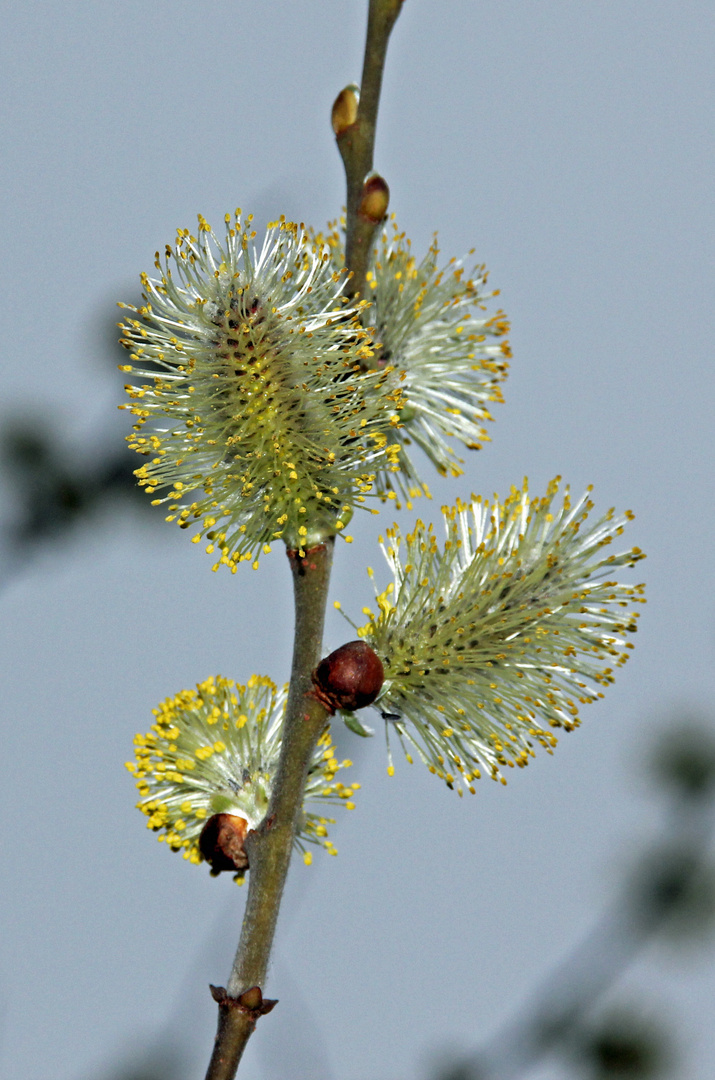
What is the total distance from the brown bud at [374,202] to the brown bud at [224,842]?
2.76 feet

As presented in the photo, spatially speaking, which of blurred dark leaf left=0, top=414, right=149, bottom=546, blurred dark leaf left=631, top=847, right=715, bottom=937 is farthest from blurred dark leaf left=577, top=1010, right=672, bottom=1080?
blurred dark leaf left=0, top=414, right=149, bottom=546

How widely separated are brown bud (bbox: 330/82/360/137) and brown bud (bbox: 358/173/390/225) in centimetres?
10

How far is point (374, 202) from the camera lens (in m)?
1.39

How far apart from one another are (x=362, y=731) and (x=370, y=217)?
681mm

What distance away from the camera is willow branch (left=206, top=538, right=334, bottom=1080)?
47.3 inches

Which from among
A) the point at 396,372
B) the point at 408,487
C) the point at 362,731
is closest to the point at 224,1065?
the point at 362,731

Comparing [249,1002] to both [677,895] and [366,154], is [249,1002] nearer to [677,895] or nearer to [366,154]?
[366,154]

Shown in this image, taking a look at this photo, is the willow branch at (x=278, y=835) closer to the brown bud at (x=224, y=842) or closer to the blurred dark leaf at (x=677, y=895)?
the brown bud at (x=224, y=842)

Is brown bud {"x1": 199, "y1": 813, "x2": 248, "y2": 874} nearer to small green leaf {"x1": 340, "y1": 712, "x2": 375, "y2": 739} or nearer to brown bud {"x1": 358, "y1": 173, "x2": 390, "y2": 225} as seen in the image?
small green leaf {"x1": 340, "y1": 712, "x2": 375, "y2": 739}

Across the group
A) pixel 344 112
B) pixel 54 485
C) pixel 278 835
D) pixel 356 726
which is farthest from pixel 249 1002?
pixel 54 485

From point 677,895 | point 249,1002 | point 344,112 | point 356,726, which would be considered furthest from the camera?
point 677,895

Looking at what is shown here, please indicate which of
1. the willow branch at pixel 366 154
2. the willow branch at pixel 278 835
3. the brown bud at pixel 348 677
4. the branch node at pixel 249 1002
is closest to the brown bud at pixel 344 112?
the willow branch at pixel 366 154

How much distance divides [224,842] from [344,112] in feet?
3.34

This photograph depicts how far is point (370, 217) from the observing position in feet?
4.58
